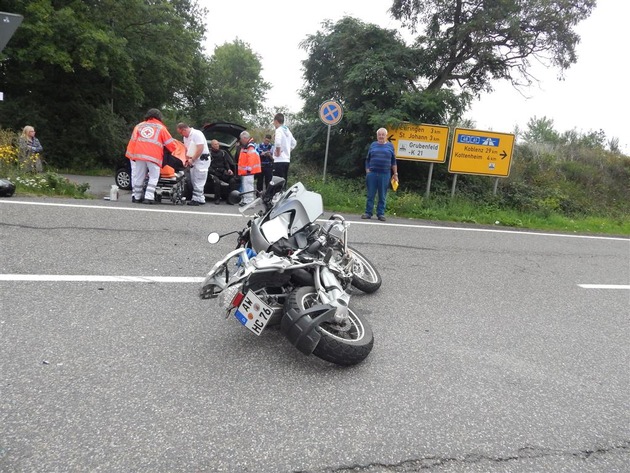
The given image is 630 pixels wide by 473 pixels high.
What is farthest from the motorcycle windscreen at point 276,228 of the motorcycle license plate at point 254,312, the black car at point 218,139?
the black car at point 218,139

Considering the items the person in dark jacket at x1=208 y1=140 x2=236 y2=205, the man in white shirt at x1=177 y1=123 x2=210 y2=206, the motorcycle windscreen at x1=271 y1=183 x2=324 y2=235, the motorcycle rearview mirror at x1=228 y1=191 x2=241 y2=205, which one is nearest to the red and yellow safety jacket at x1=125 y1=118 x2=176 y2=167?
the man in white shirt at x1=177 y1=123 x2=210 y2=206

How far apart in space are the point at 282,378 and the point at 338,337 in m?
0.48

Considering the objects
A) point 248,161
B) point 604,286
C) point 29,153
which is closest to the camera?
point 604,286

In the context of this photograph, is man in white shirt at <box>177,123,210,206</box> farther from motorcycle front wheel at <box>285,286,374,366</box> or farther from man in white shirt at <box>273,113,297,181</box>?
motorcycle front wheel at <box>285,286,374,366</box>

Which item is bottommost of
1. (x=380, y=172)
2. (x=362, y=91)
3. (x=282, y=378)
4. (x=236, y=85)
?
(x=282, y=378)

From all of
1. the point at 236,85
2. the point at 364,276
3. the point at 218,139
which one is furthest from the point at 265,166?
the point at 236,85

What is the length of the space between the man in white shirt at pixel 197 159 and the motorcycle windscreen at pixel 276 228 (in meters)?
6.24

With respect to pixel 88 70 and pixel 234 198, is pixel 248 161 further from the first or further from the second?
pixel 88 70

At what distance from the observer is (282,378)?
315cm

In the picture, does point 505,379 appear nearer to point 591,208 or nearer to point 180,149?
point 180,149

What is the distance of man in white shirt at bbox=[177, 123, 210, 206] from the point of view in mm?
9844

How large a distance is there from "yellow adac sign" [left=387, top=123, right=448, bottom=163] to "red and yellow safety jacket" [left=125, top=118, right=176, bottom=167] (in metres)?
6.38

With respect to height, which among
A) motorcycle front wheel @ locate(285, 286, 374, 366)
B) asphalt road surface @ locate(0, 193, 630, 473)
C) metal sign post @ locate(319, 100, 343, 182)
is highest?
metal sign post @ locate(319, 100, 343, 182)

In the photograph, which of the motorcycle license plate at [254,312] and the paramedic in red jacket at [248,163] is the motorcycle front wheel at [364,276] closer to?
the motorcycle license plate at [254,312]
